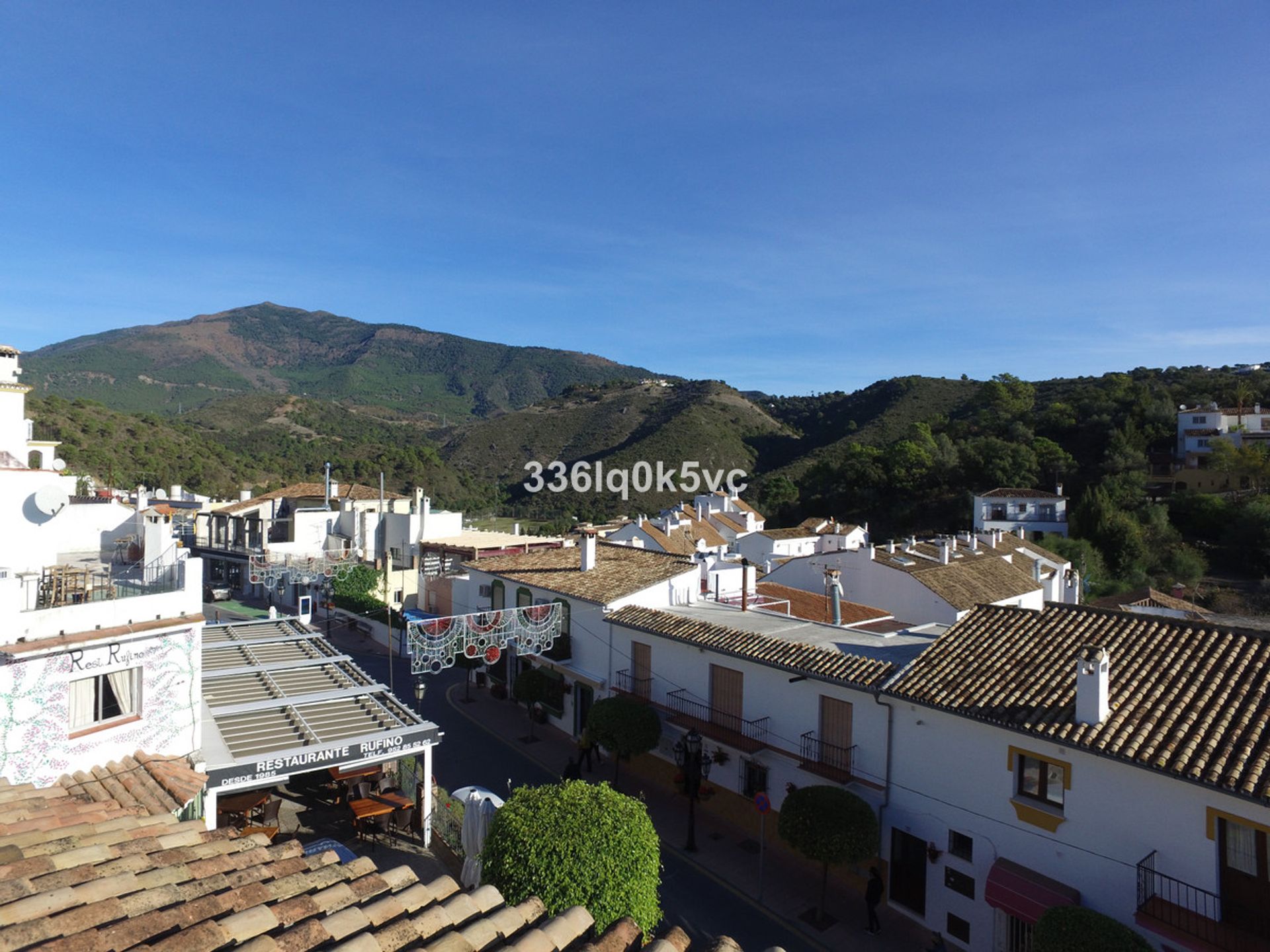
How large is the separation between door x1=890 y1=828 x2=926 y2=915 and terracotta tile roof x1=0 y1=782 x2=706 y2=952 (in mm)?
9589

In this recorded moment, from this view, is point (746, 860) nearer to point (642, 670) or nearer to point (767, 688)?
point (767, 688)

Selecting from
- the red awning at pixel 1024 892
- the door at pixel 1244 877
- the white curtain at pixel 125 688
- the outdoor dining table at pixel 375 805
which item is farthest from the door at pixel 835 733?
the white curtain at pixel 125 688

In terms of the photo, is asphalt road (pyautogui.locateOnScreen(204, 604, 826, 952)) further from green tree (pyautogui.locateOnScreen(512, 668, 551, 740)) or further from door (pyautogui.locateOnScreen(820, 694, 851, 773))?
door (pyautogui.locateOnScreen(820, 694, 851, 773))

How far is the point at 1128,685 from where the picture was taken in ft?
35.7

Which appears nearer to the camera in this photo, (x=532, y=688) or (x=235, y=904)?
(x=235, y=904)

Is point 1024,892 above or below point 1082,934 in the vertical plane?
below

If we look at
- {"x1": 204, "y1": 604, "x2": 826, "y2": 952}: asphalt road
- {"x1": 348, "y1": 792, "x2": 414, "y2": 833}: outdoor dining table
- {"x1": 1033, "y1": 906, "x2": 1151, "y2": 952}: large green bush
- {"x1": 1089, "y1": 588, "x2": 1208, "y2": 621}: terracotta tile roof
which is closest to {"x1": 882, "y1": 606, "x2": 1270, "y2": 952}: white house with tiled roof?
{"x1": 1033, "y1": 906, "x2": 1151, "y2": 952}: large green bush

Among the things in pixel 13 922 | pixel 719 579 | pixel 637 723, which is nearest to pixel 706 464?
pixel 719 579

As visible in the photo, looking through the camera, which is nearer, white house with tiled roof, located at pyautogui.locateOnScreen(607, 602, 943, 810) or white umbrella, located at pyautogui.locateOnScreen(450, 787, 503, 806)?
white house with tiled roof, located at pyautogui.locateOnScreen(607, 602, 943, 810)

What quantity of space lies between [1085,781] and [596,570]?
570 inches

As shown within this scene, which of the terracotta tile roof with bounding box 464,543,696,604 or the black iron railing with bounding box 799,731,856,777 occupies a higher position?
the terracotta tile roof with bounding box 464,543,696,604

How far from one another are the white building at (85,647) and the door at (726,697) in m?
10.1

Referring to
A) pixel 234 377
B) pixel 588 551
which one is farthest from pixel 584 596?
pixel 234 377

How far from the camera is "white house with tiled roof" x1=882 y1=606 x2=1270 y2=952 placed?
29.0ft
